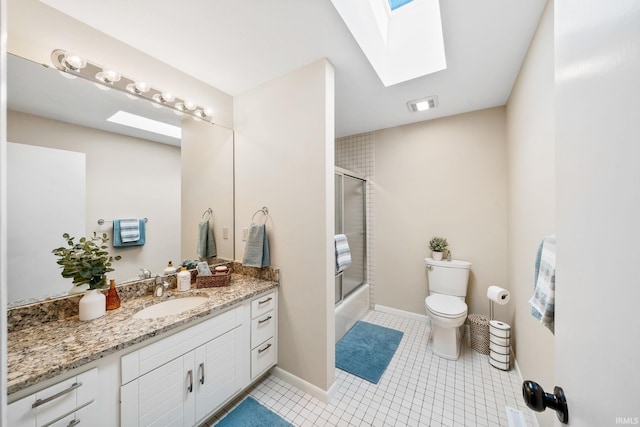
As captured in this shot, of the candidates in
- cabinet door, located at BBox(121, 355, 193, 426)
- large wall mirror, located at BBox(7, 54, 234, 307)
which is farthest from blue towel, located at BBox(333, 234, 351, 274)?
cabinet door, located at BBox(121, 355, 193, 426)

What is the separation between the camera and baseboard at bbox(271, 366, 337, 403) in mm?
1612

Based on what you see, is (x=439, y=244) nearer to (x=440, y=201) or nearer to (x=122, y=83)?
(x=440, y=201)

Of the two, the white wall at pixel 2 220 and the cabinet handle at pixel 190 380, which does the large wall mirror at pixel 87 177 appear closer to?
the cabinet handle at pixel 190 380

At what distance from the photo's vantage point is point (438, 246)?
256cm

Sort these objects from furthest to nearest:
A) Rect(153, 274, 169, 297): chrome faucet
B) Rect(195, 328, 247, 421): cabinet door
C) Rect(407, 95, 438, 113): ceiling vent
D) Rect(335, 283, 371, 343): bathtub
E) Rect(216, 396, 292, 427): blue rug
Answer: Rect(335, 283, 371, 343): bathtub, Rect(407, 95, 438, 113): ceiling vent, Rect(153, 274, 169, 297): chrome faucet, Rect(216, 396, 292, 427): blue rug, Rect(195, 328, 247, 421): cabinet door

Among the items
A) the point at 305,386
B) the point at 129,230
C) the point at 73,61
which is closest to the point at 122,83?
the point at 73,61

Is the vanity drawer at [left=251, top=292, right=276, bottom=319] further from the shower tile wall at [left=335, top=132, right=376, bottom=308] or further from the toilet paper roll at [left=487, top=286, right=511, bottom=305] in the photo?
the toilet paper roll at [left=487, top=286, right=511, bottom=305]

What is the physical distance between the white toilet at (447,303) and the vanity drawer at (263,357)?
1.41 metres

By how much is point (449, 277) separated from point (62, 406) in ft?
9.15

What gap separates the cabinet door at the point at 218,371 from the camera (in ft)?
4.27

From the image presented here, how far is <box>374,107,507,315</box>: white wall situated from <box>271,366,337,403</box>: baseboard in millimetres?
1569

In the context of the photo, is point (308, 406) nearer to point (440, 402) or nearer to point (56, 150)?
point (440, 402)

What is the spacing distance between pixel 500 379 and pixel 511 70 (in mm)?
2372

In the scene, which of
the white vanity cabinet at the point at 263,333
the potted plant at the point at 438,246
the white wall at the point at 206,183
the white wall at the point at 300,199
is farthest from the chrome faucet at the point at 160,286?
the potted plant at the point at 438,246
